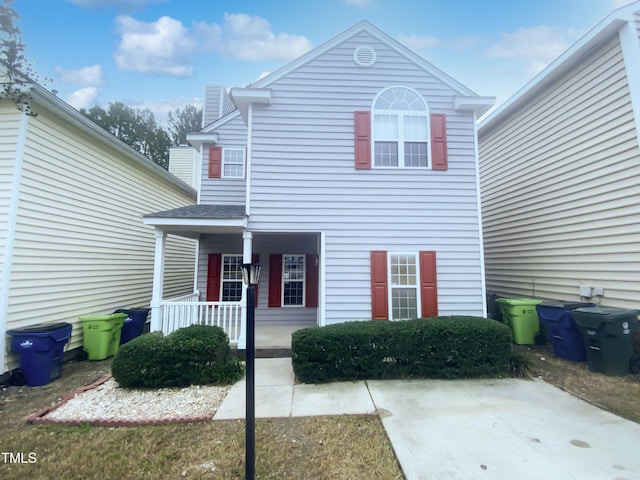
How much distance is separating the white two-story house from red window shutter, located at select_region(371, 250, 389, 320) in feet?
0.07

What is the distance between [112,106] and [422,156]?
1124 inches

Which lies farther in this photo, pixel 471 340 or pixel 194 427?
pixel 471 340

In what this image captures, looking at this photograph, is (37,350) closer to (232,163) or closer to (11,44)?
(11,44)

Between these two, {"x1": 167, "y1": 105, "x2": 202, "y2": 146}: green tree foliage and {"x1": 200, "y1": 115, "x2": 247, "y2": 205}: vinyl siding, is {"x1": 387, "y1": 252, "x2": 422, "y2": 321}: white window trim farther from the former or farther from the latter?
{"x1": 167, "y1": 105, "x2": 202, "y2": 146}: green tree foliage

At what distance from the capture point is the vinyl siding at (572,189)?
219 inches

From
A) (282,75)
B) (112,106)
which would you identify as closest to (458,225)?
(282,75)

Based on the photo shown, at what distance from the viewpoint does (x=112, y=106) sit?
2517 centimetres

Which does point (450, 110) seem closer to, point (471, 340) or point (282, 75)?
point (282, 75)

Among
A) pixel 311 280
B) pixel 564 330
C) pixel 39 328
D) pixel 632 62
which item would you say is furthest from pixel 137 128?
pixel 564 330

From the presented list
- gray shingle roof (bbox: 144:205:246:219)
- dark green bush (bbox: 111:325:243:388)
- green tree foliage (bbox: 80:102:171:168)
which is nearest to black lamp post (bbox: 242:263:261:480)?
dark green bush (bbox: 111:325:243:388)

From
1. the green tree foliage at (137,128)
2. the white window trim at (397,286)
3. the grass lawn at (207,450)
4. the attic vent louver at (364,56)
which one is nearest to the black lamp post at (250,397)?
the grass lawn at (207,450)

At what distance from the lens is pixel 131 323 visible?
7422mm

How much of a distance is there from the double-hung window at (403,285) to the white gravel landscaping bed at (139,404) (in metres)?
3.77

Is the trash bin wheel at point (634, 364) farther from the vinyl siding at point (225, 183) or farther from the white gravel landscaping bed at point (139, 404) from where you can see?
the vinyl siding at point (225, 183)
